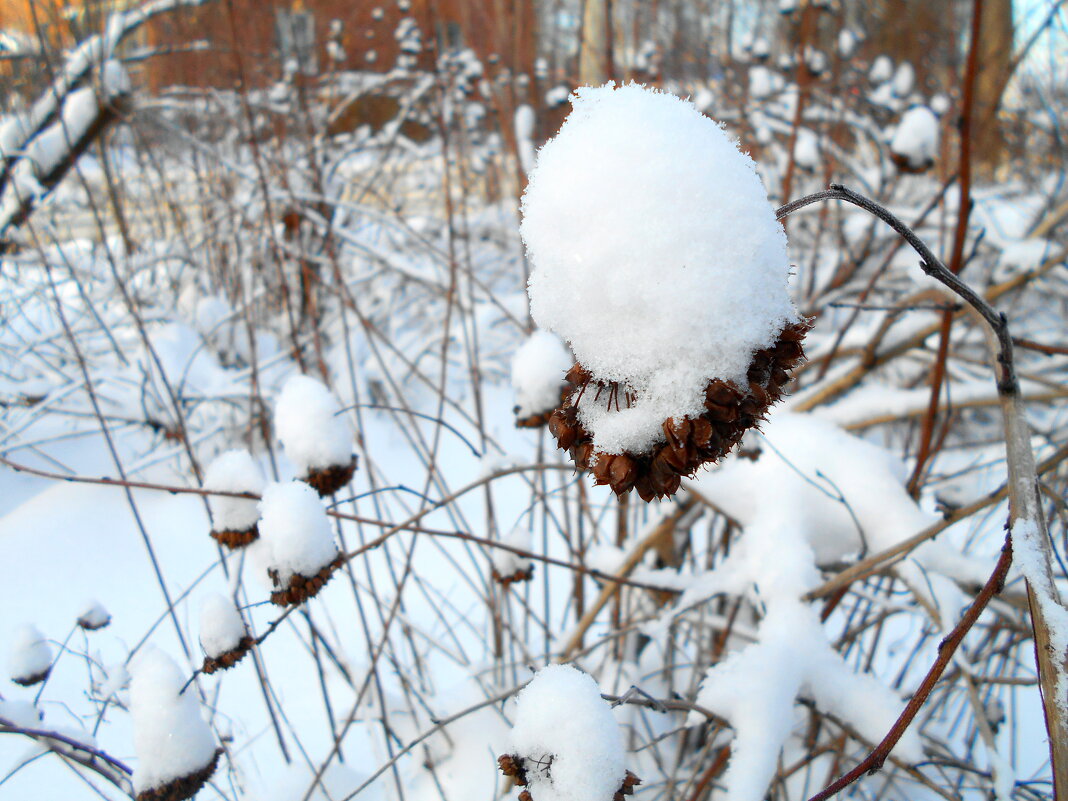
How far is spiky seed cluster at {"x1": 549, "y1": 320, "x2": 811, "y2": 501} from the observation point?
1.13 ft

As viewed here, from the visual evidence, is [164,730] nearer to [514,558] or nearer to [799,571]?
[514,558]

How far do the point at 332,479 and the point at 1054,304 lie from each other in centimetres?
423

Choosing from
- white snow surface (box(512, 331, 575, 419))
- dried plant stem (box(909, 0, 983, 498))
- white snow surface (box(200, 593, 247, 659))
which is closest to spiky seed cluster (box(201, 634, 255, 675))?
white snow surface (box(200, 593, 247, 659))

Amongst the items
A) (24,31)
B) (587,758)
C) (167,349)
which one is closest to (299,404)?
(587,758)

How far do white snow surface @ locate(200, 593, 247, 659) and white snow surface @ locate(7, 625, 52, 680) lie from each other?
302mm

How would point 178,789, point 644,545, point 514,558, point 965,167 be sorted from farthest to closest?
point 644,545, point 514,558, point 965,167, point 178,789

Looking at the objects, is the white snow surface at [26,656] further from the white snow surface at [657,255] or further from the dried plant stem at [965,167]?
the dried plant stem at [965,167]

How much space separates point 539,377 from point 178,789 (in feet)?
2.08

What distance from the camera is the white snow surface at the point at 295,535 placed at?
0.69 meters

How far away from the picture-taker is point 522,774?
0.49 m

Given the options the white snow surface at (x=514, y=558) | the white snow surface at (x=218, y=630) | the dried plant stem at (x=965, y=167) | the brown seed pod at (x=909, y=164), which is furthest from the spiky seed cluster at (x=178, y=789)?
the brown seed pod at (x=909, y=164)

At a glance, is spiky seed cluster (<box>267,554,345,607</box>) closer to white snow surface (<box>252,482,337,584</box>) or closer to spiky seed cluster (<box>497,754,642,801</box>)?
white snow surface (<box>252,482,337,584</box>)

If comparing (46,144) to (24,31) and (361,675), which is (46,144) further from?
(361,675)

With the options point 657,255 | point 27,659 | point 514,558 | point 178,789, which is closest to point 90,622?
point 27,659
